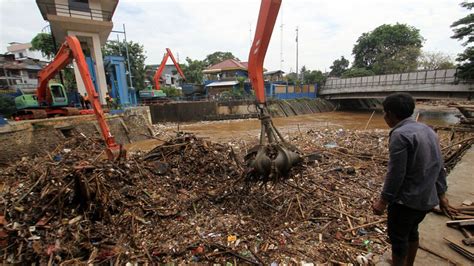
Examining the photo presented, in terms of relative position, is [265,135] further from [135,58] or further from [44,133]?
[135,58]

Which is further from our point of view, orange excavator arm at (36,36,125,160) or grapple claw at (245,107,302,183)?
orange excavator arm at (36,36,125,160)

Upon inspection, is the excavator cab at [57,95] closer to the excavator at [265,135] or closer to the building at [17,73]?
the excavator at [265,135]

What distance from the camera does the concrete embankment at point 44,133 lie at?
26.5 ft

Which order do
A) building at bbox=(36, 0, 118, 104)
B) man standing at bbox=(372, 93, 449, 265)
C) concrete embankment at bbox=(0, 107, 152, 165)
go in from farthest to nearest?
building at bbox=(36, 0, 118, 104) → concrete embankment at bbox=(0, 107, 152, 165) → man standing at bbox=(372, 93, 449, 265)

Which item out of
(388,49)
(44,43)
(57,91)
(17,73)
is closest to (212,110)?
(57,91)

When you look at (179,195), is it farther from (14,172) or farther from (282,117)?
(282,117)

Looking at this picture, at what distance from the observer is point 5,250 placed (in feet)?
9.37

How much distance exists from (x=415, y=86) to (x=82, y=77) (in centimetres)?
2304

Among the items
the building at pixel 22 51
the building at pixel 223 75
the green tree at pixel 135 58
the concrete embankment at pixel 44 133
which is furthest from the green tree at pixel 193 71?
the building at pixel 22 51

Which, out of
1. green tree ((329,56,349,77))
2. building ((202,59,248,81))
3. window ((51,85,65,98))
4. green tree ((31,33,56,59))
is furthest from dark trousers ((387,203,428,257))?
green tree ((329,56,349,77))

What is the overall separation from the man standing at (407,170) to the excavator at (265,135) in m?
1.45

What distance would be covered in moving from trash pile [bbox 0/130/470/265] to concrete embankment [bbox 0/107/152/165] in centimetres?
286

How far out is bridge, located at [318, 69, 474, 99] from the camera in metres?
15.7

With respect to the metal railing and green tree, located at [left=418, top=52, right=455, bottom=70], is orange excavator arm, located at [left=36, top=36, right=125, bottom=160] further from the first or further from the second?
green tree, located at [left=418, top=52, right=455, bottom=70]
